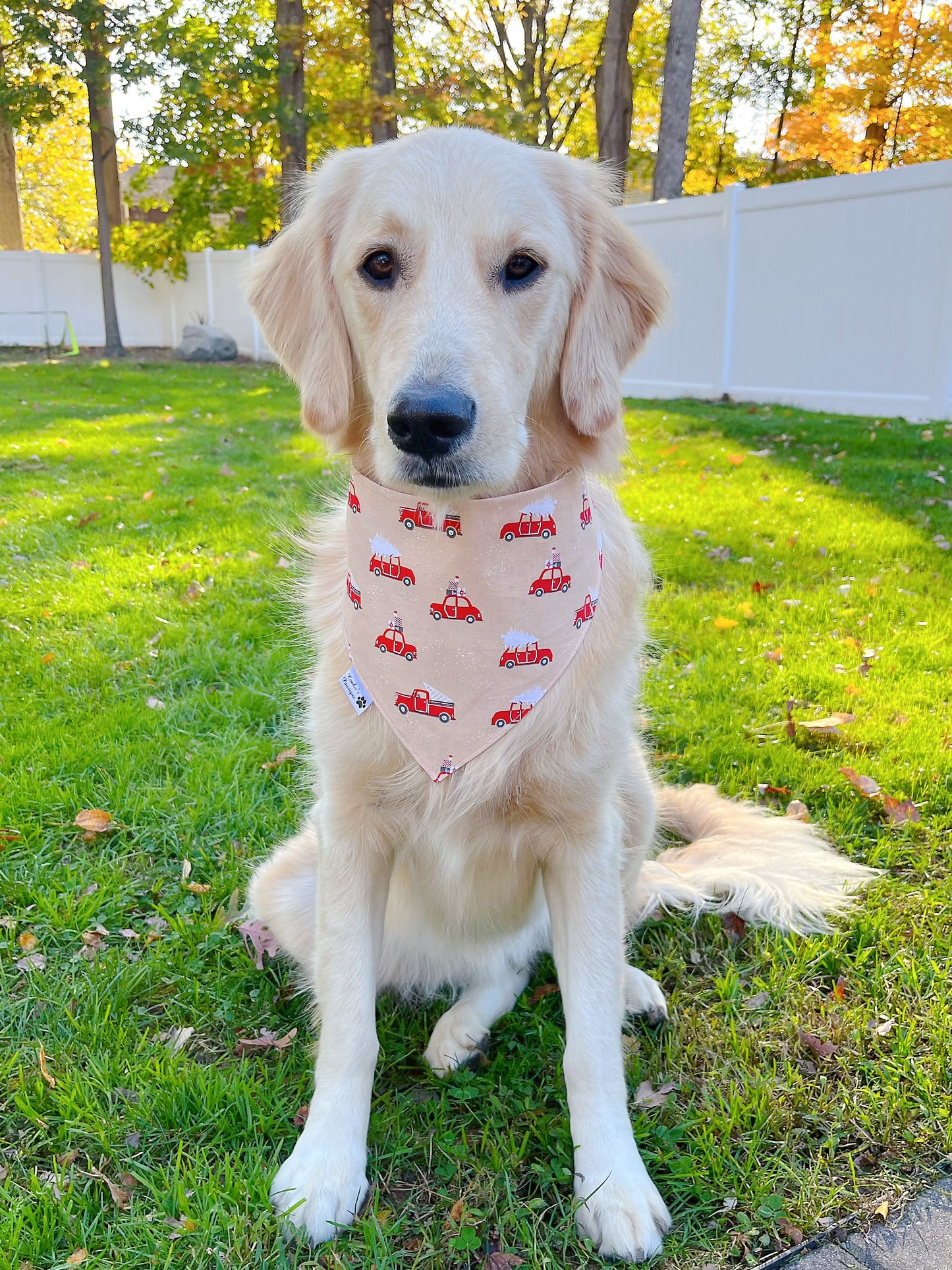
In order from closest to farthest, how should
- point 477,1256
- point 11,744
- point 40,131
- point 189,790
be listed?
1. point 477,1256
2. point 189,790
3. point 11,744
4. point 40,131

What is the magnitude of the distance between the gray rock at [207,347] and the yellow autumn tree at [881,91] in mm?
14765

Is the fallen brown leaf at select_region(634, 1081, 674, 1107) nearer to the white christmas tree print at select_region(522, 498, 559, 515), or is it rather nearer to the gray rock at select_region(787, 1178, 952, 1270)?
the gray rock at select_region(787, 1178, 952, 1270)

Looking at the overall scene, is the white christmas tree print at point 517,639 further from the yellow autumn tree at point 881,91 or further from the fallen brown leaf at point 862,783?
the yellow autumn tree at point 881,91

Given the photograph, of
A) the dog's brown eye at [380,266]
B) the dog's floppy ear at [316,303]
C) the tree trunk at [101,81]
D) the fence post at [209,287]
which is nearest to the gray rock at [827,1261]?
the dog's floppy ear at [316,303]

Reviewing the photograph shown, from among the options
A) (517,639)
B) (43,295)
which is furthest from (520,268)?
(43,295)

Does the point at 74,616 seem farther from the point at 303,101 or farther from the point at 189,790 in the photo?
the point at 303,101

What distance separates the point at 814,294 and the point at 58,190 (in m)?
39.0

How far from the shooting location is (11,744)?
10.9 feet

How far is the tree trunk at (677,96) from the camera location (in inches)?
486

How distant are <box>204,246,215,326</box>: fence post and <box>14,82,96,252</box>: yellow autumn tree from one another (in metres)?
13.5

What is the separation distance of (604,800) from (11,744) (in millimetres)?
2320

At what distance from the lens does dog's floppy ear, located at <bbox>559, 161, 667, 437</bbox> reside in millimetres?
2088

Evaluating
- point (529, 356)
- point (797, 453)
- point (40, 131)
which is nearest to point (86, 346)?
point (40, 131)

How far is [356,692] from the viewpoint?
2055mm
